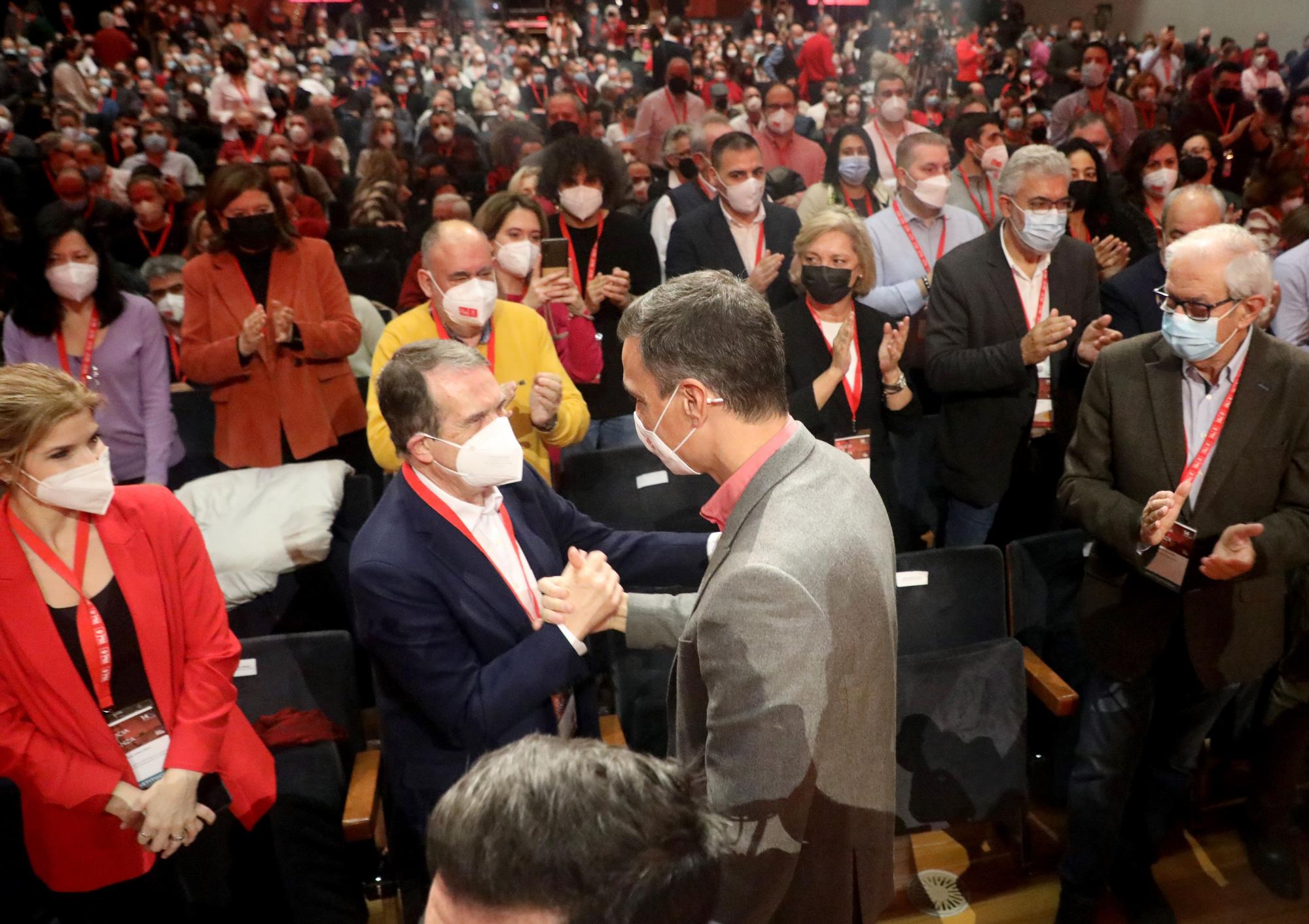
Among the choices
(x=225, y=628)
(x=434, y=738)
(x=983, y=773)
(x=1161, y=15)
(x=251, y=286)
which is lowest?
(x=983, y=773)

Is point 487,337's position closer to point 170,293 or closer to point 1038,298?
point 1038,298

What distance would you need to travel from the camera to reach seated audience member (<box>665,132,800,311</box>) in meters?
4.17

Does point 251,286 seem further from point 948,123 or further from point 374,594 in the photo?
point 948,123

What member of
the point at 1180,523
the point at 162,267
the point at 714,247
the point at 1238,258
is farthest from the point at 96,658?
the point at 162,267

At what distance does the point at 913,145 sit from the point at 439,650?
10.0 ft

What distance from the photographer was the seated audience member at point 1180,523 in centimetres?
236

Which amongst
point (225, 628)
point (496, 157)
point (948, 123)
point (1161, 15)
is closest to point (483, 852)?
point (225, 628)

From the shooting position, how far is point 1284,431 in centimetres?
237

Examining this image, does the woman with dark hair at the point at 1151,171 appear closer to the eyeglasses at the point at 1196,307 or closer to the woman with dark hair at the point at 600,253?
the woman with dark hair at the point at 600,253

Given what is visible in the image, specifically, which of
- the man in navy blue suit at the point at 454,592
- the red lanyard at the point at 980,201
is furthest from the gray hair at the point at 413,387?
the red lanyard at the point at 980,201

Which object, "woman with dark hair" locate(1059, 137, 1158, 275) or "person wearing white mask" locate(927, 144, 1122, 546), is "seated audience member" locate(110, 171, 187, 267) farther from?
"woman with dark hair" locate(1059, 137, 1158, 275)

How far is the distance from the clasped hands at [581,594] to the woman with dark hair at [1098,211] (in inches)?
128

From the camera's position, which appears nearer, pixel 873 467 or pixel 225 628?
pixel 225 628

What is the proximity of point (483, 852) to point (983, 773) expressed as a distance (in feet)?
7.25
